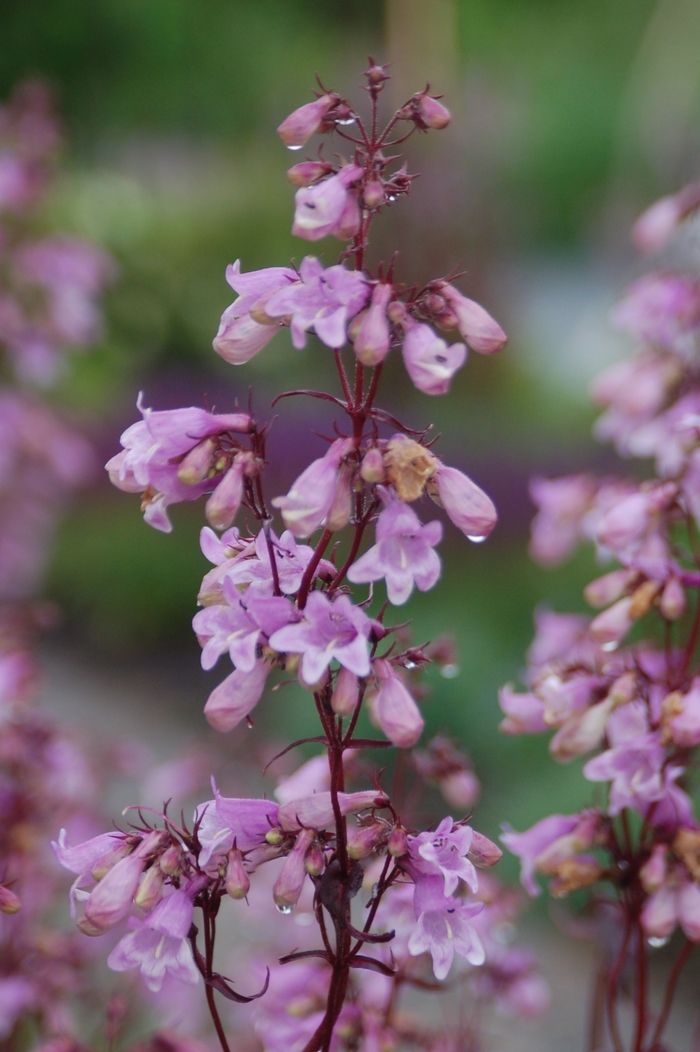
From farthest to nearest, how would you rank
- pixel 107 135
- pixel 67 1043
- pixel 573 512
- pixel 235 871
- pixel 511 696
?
pixel 107 135 → pixel 573 512 → pixel 511 696 → pixel 67 1043 → pixel 235 871

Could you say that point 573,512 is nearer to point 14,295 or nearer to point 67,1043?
point 67,1043

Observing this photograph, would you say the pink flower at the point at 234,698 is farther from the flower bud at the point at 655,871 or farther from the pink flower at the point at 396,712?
the flower bud at the point at 655,871

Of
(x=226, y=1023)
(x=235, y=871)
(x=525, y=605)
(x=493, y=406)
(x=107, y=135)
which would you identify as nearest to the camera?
(x=235, y=871)

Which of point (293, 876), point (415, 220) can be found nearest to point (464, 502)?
point (293, 876)

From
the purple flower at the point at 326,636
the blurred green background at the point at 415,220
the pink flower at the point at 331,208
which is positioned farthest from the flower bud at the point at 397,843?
the blurred green background at the point at 415,220

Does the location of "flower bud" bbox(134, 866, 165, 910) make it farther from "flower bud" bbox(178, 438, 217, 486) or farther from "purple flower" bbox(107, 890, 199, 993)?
"flower bud" bbox(178, 438, 217, 486)

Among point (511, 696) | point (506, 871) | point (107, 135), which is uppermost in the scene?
point (107, 135)

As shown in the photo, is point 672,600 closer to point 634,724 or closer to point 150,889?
point 634,724

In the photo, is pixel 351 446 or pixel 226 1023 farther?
pixel 226 1023

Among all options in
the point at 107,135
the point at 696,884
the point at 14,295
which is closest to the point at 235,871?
the point at 696,884
